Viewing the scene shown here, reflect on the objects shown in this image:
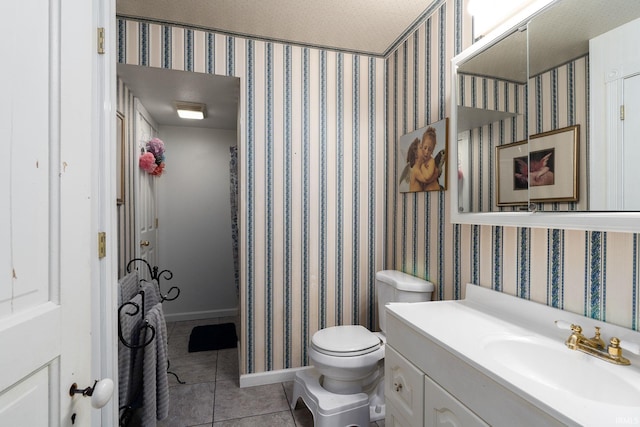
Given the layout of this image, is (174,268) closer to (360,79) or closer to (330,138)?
(330,138)

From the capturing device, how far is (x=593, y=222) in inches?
36.8

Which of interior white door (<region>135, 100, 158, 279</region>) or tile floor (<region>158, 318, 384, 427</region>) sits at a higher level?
interior white door (<region>135, 100, 158, 279</region>)

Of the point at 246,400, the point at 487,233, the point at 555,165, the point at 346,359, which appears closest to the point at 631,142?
the point at 555,165

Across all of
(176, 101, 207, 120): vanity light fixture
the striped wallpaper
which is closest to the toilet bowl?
the striped wallpaper

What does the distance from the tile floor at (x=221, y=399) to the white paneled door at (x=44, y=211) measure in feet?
4.28

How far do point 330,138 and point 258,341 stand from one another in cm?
155

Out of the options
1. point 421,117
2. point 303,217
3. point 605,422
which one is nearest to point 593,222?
point 605,422

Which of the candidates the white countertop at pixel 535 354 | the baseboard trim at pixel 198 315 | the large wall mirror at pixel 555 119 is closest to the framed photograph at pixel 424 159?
the large wall mirror at pixel 555 119

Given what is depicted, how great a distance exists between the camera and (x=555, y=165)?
1080 millimetres

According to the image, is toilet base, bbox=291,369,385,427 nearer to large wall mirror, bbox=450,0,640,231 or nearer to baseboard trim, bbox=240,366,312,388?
baseboard trim, bbox=240,366,312,388

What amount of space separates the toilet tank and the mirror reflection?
2.02 ft

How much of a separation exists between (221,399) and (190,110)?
91.8 inches

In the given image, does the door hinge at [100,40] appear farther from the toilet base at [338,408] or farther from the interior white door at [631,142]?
the toilet base at [338,408]

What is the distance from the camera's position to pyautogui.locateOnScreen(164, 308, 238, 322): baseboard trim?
3.41 metres
